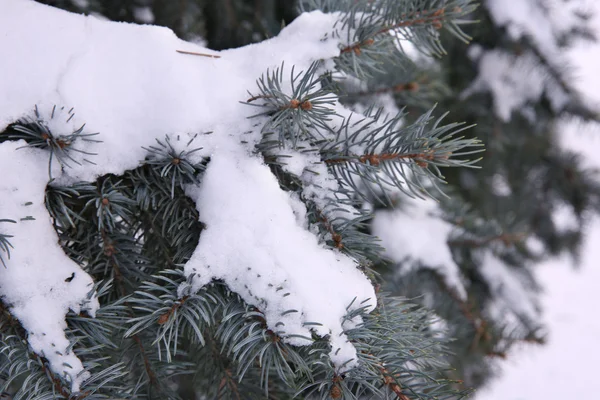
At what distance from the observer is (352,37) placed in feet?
2.43

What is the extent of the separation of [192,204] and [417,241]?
0.63 metres

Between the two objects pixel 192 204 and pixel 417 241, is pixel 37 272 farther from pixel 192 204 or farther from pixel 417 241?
pixel 417 241

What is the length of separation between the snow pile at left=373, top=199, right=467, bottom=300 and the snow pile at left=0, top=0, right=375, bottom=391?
512mm

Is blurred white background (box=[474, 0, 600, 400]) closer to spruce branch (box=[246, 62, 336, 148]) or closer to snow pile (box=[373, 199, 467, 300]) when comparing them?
snow pile (box=[373, 199, 467, 300])

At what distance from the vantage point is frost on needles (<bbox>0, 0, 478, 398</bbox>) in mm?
563

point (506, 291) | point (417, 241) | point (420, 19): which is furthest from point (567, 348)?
point (420, 19)

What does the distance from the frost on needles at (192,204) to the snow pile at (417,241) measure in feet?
1.39

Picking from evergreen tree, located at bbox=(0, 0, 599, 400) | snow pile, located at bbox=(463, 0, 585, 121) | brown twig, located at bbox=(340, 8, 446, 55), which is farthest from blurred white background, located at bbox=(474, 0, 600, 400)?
evergreen tree, located at bbox=(0, 0, 599, 400)

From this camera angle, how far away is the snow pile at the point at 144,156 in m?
0.57

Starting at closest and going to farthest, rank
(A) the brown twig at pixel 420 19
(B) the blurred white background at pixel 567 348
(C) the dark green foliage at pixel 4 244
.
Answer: (C) the dark green foliage at pixel 4 244
(A) the brown twig at pixel 420 19
(B) the blurred white background at pixel 567 348

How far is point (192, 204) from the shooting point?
67 cm

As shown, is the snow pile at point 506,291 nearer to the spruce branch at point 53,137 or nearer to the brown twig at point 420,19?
the brown twig at point 420,19

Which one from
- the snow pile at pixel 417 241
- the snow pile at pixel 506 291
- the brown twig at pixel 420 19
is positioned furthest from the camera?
the snow pile at pixel 506 291

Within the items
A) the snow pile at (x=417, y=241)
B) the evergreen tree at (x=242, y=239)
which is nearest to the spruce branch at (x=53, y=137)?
the evergreen tree at (x=242, y=239)
